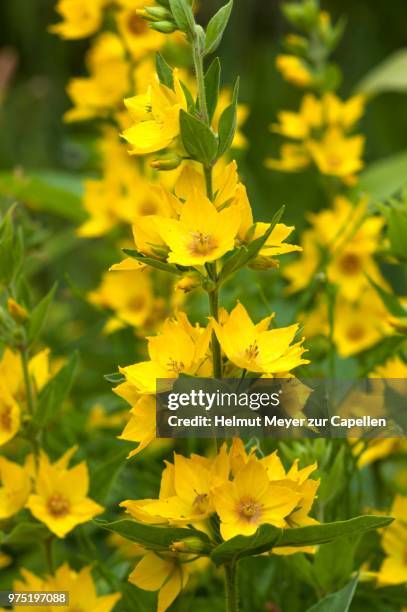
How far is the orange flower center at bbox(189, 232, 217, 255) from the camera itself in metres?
0.55

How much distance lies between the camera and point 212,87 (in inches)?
22.6

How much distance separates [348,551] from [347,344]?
0.38 meters

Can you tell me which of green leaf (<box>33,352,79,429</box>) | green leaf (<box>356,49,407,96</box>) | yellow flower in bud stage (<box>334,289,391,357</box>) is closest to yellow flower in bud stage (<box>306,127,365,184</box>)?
yellow flower in bud stage (<box>334,289,391,357</box>)

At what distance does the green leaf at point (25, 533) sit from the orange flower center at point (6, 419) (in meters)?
0.07

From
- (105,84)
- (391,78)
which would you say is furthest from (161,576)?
(391,78)

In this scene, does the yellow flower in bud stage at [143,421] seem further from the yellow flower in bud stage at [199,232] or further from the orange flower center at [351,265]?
the orange flower center at [351,265]

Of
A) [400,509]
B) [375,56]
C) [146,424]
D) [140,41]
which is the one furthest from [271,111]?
[146,424]

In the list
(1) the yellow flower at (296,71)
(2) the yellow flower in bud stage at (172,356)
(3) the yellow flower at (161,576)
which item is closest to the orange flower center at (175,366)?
(2) the yellow flower in bud stage at (172,356)

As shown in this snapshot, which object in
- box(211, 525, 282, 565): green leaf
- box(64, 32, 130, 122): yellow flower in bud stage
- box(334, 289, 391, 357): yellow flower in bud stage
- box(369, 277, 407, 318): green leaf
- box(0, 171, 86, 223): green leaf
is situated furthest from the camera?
box(0, 171, 86, 223): green leaf

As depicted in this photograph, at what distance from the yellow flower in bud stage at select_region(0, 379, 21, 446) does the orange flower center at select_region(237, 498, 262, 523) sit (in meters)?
0.23

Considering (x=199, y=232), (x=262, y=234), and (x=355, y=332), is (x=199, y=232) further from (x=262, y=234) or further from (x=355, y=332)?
(x=355, y=332)

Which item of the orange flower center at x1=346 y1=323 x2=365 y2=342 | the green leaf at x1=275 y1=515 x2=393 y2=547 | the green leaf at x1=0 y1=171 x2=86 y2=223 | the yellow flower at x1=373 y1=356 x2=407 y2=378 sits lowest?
the green leaf at x1=275 y1=515 x2=393 y2=547

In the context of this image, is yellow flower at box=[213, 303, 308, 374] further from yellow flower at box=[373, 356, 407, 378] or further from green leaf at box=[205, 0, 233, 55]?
yellow flower at box=[373, 356, 407, 378]

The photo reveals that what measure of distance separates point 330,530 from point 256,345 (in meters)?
0.10
